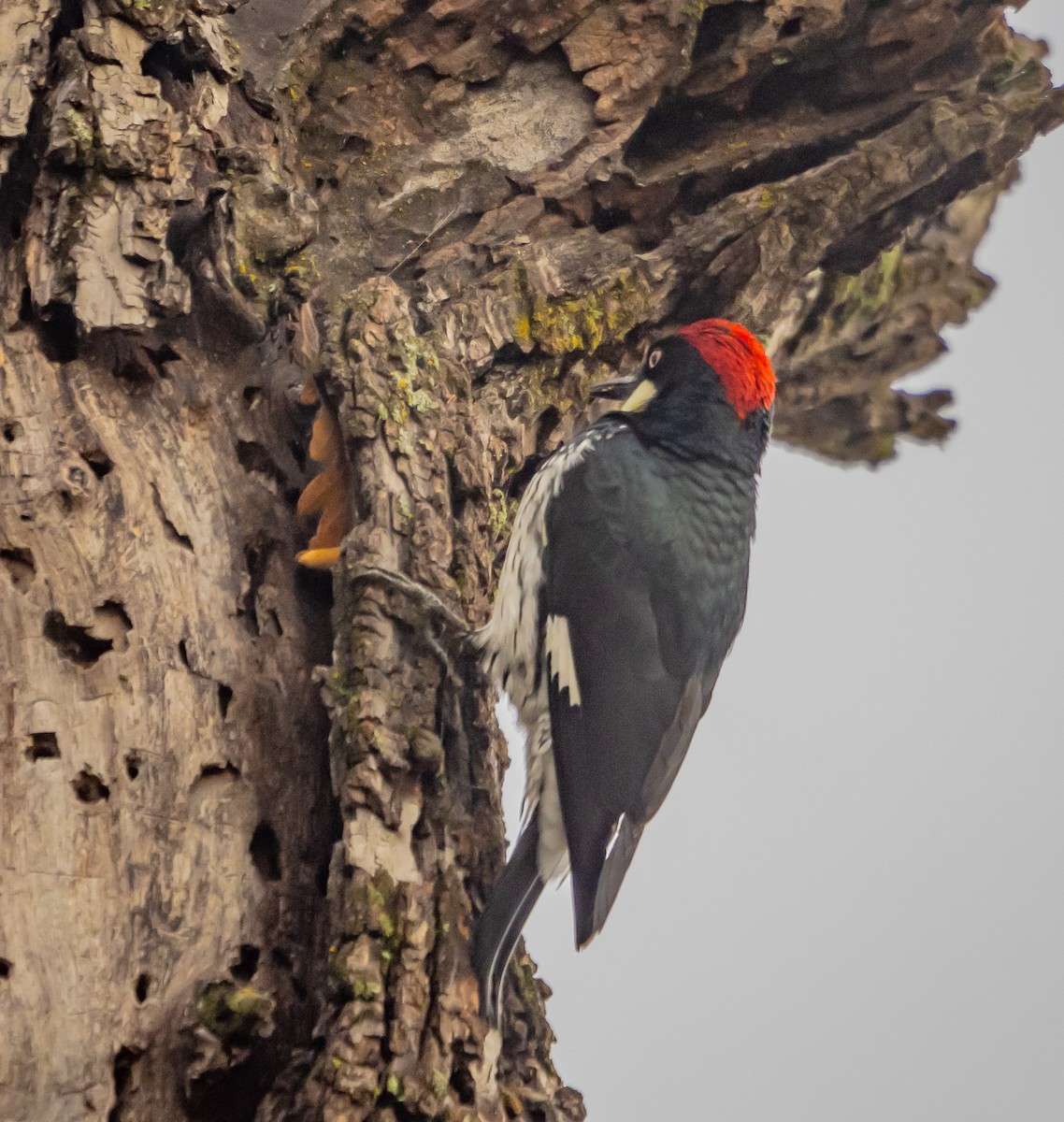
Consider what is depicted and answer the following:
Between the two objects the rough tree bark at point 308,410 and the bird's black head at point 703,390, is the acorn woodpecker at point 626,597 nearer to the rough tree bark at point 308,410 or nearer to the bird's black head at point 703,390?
the bird's black head at point 703,390

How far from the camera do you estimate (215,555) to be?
2.46 metres

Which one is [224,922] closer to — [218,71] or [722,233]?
[218,71]

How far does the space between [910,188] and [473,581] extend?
1820 mm

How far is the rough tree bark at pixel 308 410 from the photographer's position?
211 cm

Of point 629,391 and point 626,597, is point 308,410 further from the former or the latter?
point 629,391

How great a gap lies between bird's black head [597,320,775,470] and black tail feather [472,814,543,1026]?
137 centimetres

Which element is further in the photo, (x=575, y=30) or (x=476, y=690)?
(x=575, y=30)

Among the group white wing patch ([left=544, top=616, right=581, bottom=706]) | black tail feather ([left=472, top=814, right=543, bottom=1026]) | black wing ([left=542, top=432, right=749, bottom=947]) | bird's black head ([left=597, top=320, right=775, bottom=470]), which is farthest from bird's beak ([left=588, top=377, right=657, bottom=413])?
black tail feather ([left=472, top=814, right=543, bottom=1026])

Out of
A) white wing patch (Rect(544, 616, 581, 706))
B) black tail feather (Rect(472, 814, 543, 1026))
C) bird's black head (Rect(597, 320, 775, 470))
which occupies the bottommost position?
black tail feather (Rect(472, 814, 543, 1026))

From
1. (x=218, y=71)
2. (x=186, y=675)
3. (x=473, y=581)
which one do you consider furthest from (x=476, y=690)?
(x=218, y=71)

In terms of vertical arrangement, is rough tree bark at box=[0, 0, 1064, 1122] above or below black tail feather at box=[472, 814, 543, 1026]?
above

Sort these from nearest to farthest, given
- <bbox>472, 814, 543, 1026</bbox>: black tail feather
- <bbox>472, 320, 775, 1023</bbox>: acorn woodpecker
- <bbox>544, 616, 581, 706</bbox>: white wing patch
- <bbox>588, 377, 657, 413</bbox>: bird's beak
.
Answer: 1. <bbox>472, 814, 543, 1026</bbox>: black tail feather
2. <bbox>472, 320, 775, 1023</bbox>: acorn woodpecker
3. <bbox>544, 616, 581, 706</bbox>: white wing patch
4. <bbox>588, 377, 657, 413</bbox>: bird's beak

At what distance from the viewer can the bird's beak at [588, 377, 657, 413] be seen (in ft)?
11.6

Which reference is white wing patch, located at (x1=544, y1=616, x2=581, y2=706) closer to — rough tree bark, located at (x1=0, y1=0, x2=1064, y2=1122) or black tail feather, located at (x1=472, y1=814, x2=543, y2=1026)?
rough tree bark, located at (x1=0, y1=0, x2=1064, y2=1122)
